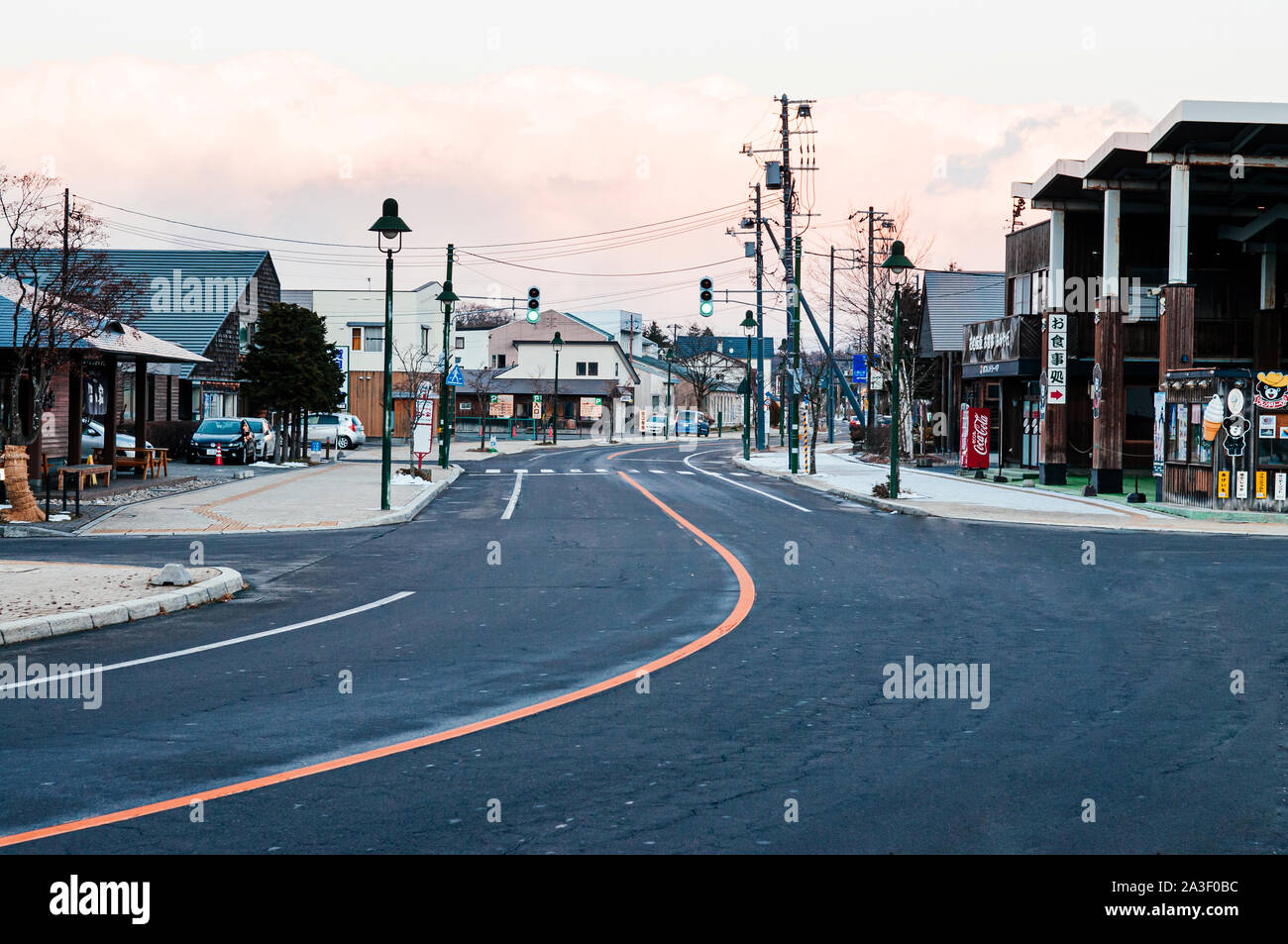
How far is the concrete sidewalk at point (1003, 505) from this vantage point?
22.9m

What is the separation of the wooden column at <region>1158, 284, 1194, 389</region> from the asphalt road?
12.7 metres

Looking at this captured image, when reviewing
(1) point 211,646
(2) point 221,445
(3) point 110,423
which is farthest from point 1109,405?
(2) point 221,445

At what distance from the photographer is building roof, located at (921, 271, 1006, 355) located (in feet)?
181

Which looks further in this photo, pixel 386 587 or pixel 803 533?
pixel 803 533

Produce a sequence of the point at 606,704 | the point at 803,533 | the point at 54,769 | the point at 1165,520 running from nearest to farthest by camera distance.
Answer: the point at 54,769, the point at 606,704, the point at 803,533, the point at 1165,520

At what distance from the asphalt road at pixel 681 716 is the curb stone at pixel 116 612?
0.93ft

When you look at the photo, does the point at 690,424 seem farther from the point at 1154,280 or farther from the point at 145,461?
the point at 145,461

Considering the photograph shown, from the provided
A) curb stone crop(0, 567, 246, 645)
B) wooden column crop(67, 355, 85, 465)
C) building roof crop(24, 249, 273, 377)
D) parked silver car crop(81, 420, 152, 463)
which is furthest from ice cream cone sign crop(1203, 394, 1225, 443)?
building roof crop(24, 249, 273, 377)

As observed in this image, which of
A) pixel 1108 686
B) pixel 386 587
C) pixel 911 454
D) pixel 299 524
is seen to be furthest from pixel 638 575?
pixel 911 454

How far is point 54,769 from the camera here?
259 inches

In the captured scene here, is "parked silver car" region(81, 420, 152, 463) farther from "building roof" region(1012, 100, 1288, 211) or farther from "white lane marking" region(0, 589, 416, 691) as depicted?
"building roof" region(1012, 100, 1288, 211)

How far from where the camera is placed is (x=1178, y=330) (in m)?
28.1
